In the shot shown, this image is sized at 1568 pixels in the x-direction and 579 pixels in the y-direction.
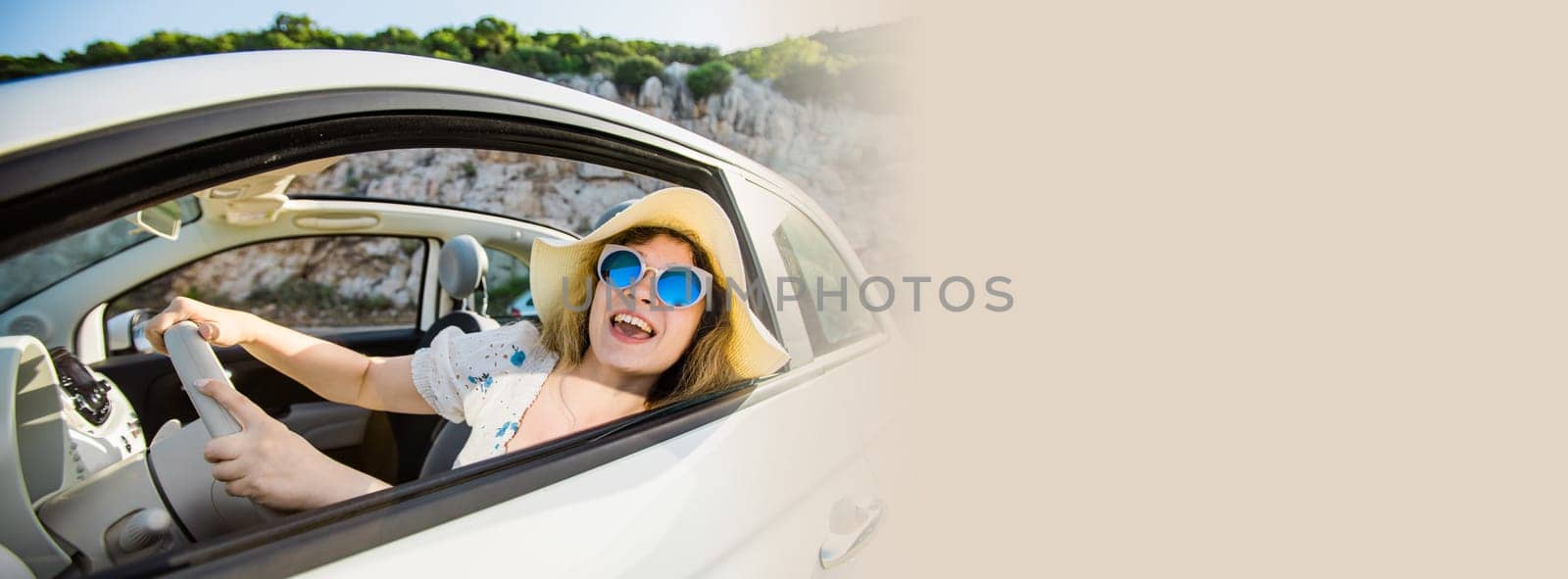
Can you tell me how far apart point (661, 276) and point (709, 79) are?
23983mm

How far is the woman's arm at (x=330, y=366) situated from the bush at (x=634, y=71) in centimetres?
2361

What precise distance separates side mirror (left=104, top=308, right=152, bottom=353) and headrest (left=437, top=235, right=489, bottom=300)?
0.88 m

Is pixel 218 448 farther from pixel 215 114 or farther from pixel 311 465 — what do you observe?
pixel 215 114

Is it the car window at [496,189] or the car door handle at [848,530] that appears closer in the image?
the car door handle at [848,530]

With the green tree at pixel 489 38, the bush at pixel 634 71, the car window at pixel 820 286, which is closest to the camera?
the car window at pixel 820 286

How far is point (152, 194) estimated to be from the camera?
73 centimetres

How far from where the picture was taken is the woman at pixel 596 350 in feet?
4.88

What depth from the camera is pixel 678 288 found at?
1502 millimetres

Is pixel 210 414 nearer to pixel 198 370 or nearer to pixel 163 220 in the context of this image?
pixel 198 370

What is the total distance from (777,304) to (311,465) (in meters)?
0.91

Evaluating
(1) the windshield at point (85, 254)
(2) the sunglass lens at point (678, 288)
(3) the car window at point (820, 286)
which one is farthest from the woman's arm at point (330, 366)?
(3) the car window at point (820, 286)

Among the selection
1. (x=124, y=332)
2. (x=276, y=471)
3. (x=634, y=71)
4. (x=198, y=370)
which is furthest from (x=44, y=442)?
(x=634, y=71)

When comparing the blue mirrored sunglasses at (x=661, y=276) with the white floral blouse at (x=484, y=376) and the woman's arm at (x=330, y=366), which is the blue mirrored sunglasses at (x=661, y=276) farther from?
the woman's arm at (x=330, y=366)

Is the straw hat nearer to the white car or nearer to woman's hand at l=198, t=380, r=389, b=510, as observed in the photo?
the white car
